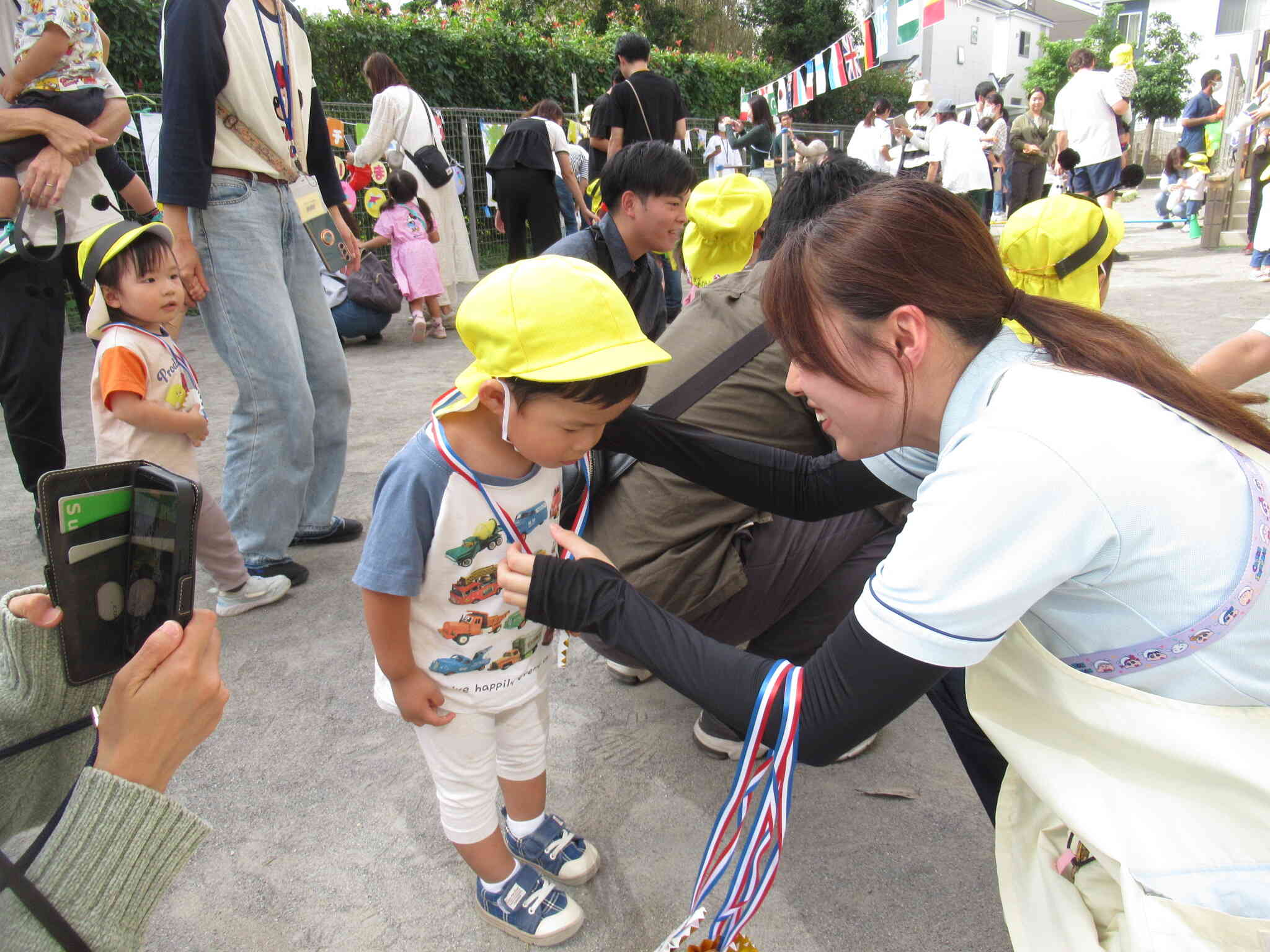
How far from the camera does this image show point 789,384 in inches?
51.6

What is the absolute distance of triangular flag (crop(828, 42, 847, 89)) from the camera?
13.2 metres

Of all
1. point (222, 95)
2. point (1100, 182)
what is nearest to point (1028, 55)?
point (1100, 182)

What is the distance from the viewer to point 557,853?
68.1 inches

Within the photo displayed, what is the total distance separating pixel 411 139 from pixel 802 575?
5.93 metres

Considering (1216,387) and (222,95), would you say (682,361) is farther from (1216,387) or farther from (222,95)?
(222,95)

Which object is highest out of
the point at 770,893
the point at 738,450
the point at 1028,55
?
the point at 1028,55

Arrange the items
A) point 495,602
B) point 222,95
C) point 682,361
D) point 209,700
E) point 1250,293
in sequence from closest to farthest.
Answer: point 209,700
point 495,602
point 682,361
point 222,95
point 1250,293

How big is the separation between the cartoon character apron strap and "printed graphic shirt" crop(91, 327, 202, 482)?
2.30 meters

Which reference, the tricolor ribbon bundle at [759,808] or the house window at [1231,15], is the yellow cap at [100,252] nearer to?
the tricolor ribbon bundle at [759,808]

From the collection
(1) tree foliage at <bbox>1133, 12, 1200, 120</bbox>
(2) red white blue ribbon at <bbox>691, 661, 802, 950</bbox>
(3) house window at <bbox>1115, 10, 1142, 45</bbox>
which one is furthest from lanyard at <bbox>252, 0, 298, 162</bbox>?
(3) house window at <bbox>1115, 10, 1142, 45</bbox>

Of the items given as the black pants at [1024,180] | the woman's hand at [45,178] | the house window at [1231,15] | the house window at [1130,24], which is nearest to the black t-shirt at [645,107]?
the woman's hand at [45,178]

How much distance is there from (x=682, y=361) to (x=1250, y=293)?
716 centimetres

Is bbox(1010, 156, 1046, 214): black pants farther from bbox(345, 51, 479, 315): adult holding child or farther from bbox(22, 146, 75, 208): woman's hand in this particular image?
bbox(22, 146, 75, 208): woman's hand

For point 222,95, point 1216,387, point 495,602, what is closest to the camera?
point 1216,387
